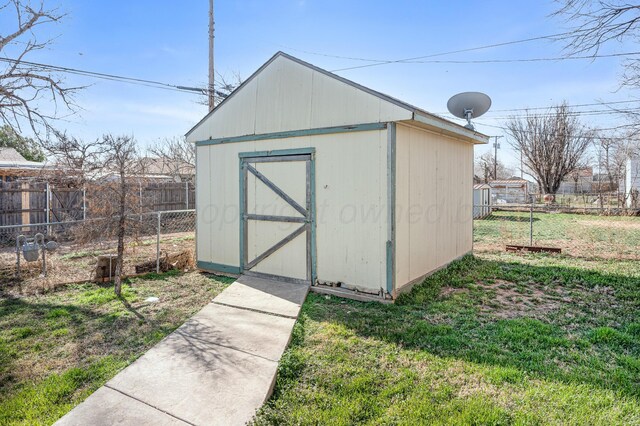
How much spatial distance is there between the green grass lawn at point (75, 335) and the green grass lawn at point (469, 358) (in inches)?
59.8

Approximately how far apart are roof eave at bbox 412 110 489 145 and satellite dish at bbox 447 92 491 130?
39 cm

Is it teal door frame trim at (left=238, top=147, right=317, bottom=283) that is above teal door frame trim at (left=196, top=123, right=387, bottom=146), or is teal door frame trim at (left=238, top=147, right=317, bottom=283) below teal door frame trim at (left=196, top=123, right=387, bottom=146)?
below

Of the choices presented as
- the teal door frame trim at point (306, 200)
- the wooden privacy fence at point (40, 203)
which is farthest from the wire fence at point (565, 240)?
the wooden privacy fence at point (40, 203)

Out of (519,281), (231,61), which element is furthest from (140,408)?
(231,61)

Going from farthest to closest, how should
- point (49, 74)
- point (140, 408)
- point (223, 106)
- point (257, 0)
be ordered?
point (257, 0) < point (49, 74) < point (223, 106) < point (140, 408)

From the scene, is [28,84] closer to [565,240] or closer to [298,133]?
[298,133]

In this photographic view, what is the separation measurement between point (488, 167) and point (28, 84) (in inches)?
1490

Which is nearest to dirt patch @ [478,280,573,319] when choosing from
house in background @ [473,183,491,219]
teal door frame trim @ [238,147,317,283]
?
teal door frame trim @ [238,147,317,283]

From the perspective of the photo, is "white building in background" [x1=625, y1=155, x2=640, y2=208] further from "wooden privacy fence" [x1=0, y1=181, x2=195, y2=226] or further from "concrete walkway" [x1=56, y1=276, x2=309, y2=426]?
"wooden privacy fence" [x1=0, y1=181, x2=195, y2=226]

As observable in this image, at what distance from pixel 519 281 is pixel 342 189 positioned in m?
3.35

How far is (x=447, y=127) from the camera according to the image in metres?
5.67

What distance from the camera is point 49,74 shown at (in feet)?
24.4

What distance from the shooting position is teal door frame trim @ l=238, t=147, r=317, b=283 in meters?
5.36

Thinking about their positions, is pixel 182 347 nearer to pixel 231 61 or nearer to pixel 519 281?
pixel 519 281
